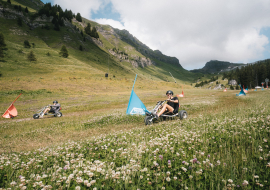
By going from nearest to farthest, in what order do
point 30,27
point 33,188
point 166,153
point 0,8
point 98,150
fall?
point 33,188
point 166,153
point 98,150
point 0,8
point 30,27

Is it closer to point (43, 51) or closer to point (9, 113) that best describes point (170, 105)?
point (9, 113)

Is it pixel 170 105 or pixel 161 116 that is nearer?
pixel 161 116

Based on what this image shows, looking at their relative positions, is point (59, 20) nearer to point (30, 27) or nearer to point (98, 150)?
point (30, 27)

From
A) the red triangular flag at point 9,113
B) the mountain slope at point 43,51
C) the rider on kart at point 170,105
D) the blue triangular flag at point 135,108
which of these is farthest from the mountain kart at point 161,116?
the mountain slope at point 43,51

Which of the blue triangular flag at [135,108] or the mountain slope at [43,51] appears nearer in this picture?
the blue triangular flag at [135,108]

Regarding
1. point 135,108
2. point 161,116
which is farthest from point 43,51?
point 161,116

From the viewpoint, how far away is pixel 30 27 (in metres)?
152

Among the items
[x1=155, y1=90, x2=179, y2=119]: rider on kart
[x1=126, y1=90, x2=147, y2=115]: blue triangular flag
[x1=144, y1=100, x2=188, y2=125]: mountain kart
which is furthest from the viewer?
[x1=155, y1=90, x2=179, y2=119]: rider on kart

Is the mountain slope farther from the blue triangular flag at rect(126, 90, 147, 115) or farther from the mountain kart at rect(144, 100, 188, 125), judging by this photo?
the mountain kart at rect(144, 100, 188, 125)

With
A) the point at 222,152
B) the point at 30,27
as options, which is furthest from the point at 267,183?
the point at 30,27

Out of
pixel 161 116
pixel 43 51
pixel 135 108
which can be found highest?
pixel 43 51

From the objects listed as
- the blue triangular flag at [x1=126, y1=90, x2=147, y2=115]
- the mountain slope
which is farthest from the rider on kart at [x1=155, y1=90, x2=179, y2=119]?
the mountain slope

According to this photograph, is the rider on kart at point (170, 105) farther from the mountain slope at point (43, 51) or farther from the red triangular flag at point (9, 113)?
the mountain slope at point (43, 51)

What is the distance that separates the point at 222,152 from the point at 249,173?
1.27 meters
